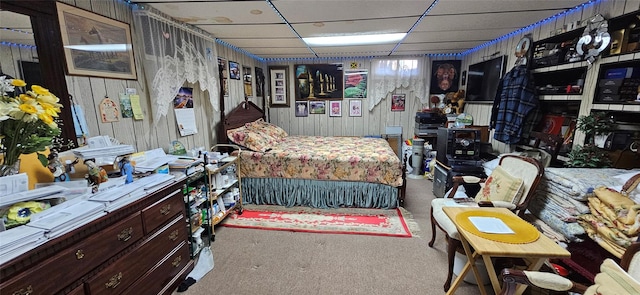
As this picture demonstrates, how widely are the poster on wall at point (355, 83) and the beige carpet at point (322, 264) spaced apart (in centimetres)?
307

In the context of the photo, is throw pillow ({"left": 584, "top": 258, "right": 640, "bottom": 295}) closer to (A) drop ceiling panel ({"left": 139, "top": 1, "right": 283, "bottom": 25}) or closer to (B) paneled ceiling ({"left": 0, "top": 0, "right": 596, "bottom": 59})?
(B) paneled ceiling ({"left": 0, "top": 0, "right": 596, "bottom": 59})

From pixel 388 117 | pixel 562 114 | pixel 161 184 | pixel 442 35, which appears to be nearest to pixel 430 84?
pixel 388 117

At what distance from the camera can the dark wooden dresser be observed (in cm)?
101

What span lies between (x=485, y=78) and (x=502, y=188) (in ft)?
7.82

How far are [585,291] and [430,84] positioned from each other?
4.31 meters

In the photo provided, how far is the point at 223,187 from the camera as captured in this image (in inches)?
108

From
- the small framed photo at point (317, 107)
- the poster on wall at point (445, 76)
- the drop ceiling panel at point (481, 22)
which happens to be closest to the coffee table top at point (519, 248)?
the drop ceiling panel at point (481, 22)

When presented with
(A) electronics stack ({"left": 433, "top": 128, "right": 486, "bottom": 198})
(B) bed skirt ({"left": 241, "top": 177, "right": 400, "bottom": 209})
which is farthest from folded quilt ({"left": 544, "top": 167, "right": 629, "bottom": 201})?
(B) bed skirt ({"left": 241, "top": 177, "right": 400, "bottom": 209})

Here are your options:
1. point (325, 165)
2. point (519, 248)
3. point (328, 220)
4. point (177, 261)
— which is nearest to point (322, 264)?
point (328, 220)

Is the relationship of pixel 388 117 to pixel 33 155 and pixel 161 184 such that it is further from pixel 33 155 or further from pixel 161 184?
pixel 33 155

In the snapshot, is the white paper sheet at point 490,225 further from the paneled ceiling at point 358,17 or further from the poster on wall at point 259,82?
the poster on wall at point 259,82

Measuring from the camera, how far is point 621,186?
1562 millimetres

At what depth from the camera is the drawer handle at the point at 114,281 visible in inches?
52.1

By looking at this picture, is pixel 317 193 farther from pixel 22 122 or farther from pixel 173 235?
pixel 22 122
